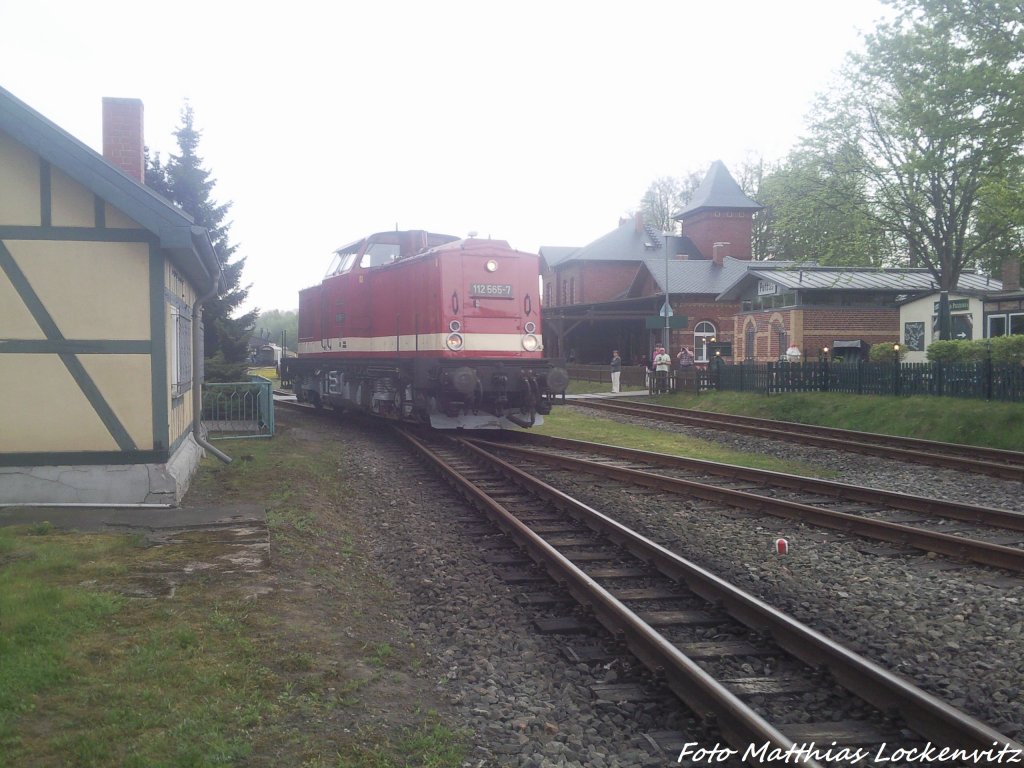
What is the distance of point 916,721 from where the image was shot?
4.14 meters

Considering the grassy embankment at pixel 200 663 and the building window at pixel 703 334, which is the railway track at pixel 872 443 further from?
the building window at pixel 703 334

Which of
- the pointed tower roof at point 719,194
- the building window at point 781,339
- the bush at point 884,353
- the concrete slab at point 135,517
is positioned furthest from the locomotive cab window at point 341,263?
the pointed tower roof at point 719,194

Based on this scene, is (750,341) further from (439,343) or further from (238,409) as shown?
(439,343)

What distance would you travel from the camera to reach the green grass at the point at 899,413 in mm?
16672

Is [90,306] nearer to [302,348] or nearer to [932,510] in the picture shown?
[932,510]

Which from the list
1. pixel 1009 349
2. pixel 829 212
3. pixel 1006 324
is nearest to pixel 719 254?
pixel 829 212

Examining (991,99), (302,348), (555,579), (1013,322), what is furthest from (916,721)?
(1013,322)

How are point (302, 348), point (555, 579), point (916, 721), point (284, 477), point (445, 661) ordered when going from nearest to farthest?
point (916, 721) < point (445, 661) < point (555, 579) < point (284, 477) < point (302, 348)

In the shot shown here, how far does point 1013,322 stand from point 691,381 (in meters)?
9.52

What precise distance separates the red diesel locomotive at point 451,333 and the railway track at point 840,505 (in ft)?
6.55

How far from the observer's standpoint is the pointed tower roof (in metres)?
60.9

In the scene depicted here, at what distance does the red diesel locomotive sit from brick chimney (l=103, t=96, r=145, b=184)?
5.14 meters

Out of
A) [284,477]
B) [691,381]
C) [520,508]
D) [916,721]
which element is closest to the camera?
[916,721]

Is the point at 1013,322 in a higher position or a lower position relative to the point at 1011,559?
higher
